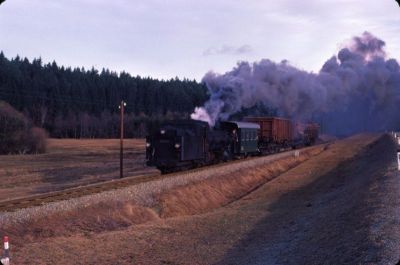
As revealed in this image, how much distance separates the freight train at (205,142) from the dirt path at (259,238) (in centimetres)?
779

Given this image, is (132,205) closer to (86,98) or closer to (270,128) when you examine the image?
(270,128)

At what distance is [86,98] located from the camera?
14338 centimetres

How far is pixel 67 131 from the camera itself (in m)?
122

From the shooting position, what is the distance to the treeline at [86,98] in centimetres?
12050

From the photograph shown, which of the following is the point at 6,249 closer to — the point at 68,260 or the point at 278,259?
the point at 68,260

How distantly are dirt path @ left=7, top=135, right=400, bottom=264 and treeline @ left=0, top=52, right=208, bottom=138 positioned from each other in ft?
262

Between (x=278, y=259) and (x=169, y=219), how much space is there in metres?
7.44

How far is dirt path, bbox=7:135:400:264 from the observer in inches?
533

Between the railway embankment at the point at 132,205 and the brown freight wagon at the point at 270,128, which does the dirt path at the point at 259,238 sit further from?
the brown freight wagon at the point at 270,128

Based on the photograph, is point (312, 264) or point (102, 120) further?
point (102, 120)

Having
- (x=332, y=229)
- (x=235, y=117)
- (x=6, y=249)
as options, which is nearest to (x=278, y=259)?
(x=332, y=229)

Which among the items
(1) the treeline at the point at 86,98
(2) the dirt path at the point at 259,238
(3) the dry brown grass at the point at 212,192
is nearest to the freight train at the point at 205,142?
(3) the dry brown grass at the point at 212,192

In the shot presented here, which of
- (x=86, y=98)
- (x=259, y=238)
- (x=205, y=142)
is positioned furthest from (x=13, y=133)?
(x=86, y=98)

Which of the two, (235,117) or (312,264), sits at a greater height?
(235,117)
